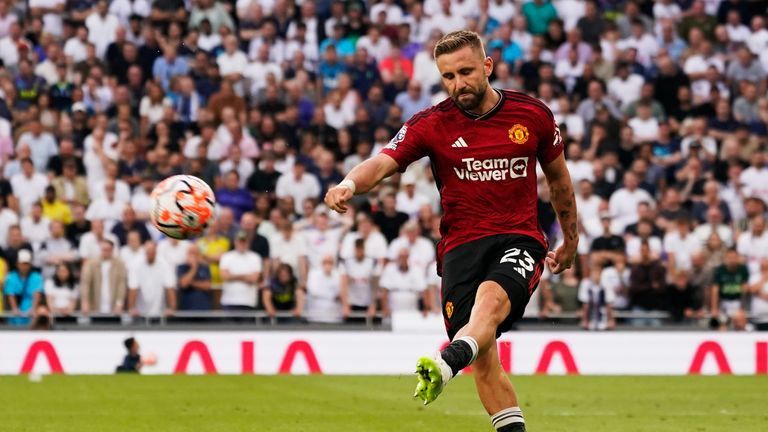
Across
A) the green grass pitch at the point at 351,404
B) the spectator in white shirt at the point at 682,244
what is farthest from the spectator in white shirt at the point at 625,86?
the green grass pitch at the point at 351,404

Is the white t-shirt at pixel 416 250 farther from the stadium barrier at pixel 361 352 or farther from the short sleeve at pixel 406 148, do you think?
the short sleeve at pixel 406 148

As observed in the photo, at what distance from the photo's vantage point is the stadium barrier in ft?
62.5

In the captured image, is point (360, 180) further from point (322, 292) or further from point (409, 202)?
point (409, 202)

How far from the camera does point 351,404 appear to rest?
1423 cm

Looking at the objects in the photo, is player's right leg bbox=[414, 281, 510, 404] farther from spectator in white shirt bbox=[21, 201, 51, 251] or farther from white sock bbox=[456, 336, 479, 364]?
spectator in white shirt bbox=[21, 201, 51, 251]

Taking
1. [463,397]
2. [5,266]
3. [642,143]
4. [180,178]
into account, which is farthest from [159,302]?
[180,178]

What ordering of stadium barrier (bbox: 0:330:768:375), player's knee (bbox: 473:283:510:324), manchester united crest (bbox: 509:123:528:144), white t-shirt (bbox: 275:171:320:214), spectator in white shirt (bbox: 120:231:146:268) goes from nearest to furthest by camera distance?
player's knee (bbox: 473:283:510:324)
manchester united crest (bbox: 509:123:528:144)
stadium barrier (bbox: 0:330:768:375)
spectator in white shirt (bbox: 120:231:146:268)
white t-shirt (bbox: 275:171:320:214)

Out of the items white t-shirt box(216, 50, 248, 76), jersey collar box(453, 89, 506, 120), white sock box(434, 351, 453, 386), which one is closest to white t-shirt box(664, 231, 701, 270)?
white t-shirt box(216, 50, 248, 76)

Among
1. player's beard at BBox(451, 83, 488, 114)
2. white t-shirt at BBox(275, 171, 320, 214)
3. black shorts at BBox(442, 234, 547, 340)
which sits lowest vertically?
black shorts at BBox(442, 234, 547, 340)

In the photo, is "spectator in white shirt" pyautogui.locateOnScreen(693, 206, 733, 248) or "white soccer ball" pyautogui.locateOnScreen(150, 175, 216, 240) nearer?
"white soccer ball" pyautogui.locateOnScreen(150, 175, 216, 240)

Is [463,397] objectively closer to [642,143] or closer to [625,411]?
[625,411]

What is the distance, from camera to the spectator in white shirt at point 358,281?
19.6 meters

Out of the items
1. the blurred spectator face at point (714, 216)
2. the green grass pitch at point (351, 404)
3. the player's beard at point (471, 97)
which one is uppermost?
the blurred spectator face at point (714, 216)

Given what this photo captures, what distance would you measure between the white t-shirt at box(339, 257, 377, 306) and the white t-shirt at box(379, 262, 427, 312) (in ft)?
0.70
